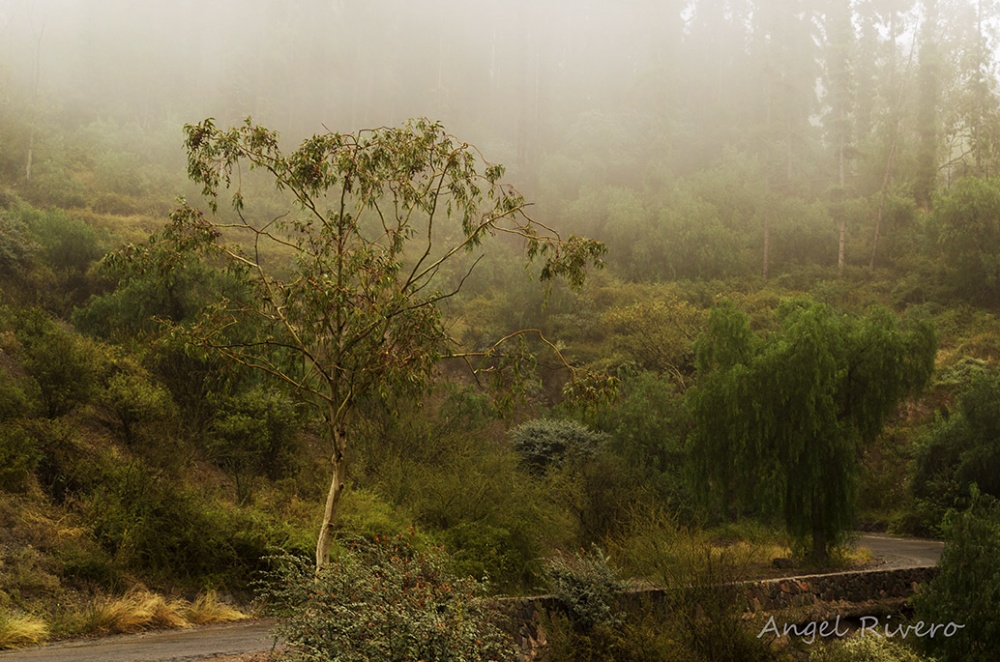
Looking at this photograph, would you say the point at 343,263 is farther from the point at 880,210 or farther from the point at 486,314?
the point at 880,210

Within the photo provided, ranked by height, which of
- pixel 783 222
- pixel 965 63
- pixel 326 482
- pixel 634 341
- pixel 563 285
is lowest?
pixel 326 482

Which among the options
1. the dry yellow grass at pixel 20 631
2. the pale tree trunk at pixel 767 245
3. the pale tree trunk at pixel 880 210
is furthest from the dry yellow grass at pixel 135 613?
the pale tree trunk at pixel 880 210

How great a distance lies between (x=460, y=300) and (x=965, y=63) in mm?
40268

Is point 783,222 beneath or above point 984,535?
above

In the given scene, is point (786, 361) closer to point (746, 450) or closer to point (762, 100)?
point (746, 450)

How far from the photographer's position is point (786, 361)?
22.2 metres

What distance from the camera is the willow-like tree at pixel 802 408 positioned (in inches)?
842

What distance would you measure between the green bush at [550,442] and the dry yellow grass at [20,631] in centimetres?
1677

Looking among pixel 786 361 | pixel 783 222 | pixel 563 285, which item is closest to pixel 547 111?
pixel 783 222

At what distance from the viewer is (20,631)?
1185 centimetres

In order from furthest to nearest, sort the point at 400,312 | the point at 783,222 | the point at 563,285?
the point at 783,222 < the point at 563,285 < the point at 400,312

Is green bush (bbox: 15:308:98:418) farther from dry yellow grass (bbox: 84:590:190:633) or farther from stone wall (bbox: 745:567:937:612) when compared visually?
stone wall (bbox: 745:567:937:612)

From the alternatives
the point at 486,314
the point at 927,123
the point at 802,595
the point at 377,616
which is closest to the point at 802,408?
the point at 802,595

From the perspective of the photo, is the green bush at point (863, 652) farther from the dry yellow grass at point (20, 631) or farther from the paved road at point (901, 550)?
the dry yellow grass at point (20, 631)
